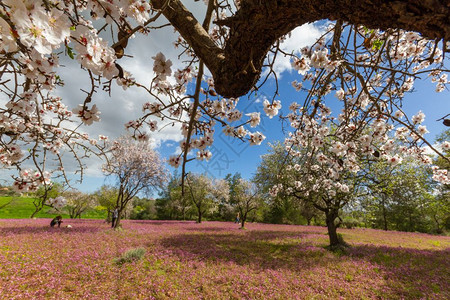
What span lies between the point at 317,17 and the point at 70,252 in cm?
1083

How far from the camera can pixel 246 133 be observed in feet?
8.34

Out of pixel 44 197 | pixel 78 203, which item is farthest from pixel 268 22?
pixel 78 203

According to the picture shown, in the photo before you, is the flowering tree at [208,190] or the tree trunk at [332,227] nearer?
the tree trunk at [332,227]

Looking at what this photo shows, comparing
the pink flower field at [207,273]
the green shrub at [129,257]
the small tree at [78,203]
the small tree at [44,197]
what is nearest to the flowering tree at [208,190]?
the small tree at [78,203]

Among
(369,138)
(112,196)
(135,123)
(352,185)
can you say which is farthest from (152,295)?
(112,196)

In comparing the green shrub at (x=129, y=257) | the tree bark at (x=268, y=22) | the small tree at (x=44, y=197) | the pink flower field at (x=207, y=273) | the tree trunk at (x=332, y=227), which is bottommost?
the pink flower field at (x=207, y=273)

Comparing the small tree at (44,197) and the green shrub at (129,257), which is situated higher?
the small tree at (44,197)

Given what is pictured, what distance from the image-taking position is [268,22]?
1171 mm

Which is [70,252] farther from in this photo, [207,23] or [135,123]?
[207,23]

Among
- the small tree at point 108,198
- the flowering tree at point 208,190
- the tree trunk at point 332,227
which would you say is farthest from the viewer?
the flowering tree at point 208,190

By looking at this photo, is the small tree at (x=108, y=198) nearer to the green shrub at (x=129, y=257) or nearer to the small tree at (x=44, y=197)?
the green shrub at (x=129, y=257)

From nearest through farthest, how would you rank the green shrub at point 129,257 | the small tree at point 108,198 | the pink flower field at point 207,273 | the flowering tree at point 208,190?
1. the pink flower field at point 207,273
2. the green shrub at point 129,257
3. the small tree at point 108,198
4. the flowering tree at point 208,190

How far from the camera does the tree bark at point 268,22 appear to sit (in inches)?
31.9

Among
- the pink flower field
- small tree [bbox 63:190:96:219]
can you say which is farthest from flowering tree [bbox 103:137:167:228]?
small tree [bbox 63:190:96:219]
